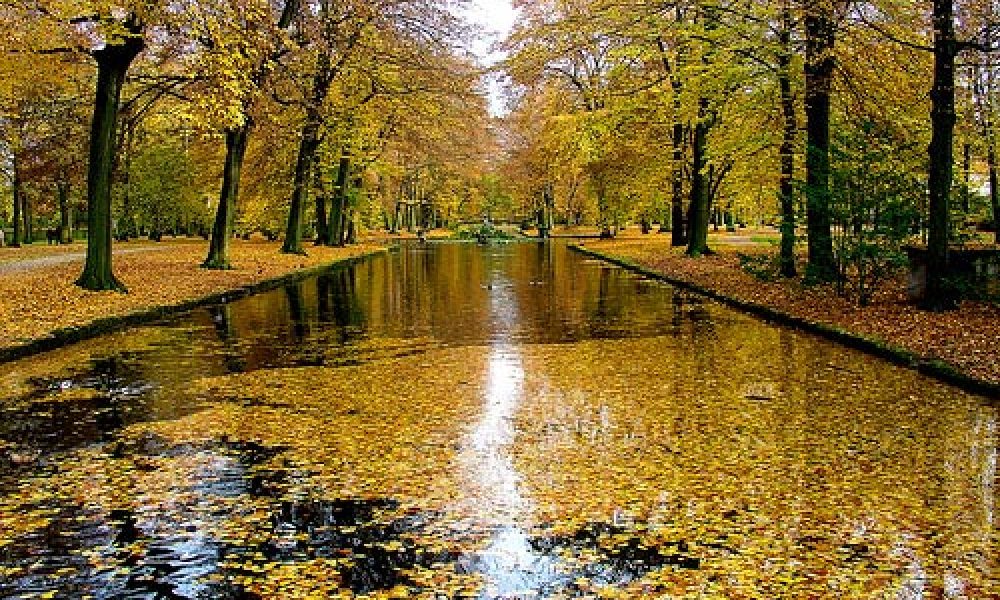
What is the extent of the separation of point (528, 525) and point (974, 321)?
10816 mm

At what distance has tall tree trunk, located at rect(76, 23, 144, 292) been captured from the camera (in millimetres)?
20078

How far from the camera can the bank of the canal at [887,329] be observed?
34.5 feet

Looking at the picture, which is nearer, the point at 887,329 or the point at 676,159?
the point at 887,329

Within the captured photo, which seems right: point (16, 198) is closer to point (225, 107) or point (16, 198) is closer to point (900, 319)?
point (225, 107)

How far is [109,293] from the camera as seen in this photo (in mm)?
20156

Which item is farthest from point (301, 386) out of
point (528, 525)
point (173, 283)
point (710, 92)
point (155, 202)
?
point (155, 202)

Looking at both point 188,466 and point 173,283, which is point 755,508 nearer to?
point 188,466

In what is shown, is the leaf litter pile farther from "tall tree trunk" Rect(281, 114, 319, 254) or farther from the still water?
"tall tree trunk" Rect(281, 114, 319, 254)

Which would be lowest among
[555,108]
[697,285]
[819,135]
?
[697,285]

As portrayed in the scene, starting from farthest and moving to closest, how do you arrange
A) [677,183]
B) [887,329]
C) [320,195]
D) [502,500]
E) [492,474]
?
[320,195]
[677,183]
[887,329]
[492,474]
[502,500]

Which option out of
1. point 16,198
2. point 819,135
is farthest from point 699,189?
point 16,198

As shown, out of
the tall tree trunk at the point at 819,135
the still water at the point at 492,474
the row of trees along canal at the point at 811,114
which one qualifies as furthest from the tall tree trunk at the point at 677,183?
the still water at the point at 492,474

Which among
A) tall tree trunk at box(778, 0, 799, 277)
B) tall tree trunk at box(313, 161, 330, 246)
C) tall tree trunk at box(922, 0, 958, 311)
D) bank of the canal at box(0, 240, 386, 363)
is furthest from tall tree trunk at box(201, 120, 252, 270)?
tall tree trunk at box(922, 0, 958, 311)

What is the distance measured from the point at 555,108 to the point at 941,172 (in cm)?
3858
